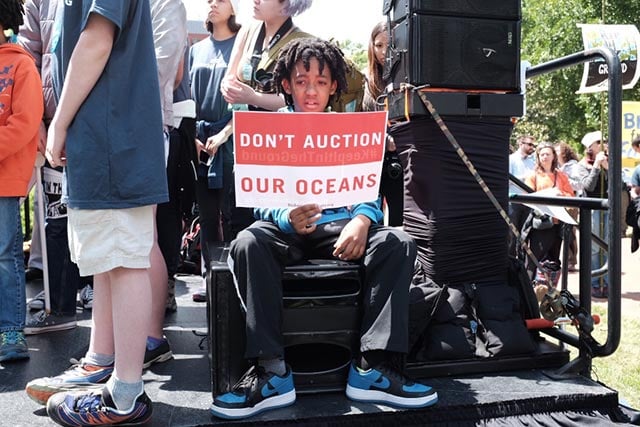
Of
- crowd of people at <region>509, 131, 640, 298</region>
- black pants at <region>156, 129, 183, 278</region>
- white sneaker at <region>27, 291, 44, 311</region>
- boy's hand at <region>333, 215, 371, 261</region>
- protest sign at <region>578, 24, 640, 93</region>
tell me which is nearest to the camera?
boy's hand at <region>333, 215, 371, 261</region>

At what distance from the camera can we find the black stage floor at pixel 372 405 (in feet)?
7.91

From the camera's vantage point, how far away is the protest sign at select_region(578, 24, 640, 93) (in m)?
6.80

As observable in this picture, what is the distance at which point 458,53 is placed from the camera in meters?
3.11

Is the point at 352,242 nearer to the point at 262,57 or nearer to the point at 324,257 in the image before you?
the point at 324,257

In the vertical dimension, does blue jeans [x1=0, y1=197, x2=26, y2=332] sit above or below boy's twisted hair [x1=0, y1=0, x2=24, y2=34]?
below

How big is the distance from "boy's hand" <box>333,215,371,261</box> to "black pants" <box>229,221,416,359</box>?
1.2 inches

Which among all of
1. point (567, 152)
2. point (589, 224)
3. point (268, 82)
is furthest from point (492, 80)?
point (567, 152)

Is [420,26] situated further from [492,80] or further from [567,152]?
[567,152]

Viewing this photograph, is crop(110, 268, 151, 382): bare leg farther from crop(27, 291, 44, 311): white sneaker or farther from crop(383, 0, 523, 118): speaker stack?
crop(27, 291, 44, 311): white sneaker

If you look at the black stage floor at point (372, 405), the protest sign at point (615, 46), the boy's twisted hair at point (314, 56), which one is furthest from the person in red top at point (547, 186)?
the boy's twisted hair at point (314, 56)

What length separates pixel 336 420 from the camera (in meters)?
2.39

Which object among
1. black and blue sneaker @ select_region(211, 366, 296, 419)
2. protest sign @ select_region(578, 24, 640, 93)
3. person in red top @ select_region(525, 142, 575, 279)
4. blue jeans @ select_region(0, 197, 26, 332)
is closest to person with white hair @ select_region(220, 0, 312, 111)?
blue jeans @ select_region(0, 197, 26, 332)

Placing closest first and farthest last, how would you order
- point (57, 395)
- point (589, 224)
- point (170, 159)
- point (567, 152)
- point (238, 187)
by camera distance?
point (57, 395) < point (238, 187) < point (589, 224) < point (170, 159) < point (567, 152)

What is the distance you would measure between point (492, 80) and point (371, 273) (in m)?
1.19
